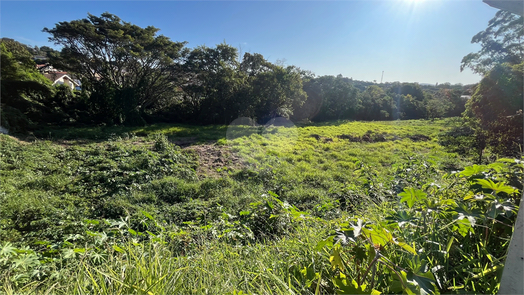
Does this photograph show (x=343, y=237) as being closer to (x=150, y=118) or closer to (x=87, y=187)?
(x=87, y=187)

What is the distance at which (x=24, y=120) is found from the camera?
8086 mm

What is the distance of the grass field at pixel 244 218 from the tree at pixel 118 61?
443cm

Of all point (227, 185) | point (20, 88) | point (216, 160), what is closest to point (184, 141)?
point (216, 160)

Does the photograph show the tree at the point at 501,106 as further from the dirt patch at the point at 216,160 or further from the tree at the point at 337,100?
the tree at the point at 337,100

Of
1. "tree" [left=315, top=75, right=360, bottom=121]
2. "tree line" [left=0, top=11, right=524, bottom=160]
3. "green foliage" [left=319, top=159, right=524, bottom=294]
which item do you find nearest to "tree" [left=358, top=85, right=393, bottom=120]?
"tree" [left=315, top=75, right=360, bottom=121]

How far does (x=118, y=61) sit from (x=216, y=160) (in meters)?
10.3

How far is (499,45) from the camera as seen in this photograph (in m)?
4.51

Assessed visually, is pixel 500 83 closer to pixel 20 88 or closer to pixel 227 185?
pixel 227 185

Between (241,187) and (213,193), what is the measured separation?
0.60 metres

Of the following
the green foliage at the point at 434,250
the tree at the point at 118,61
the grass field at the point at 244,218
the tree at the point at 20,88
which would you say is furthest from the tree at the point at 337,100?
the green foliage at the point at 434,250

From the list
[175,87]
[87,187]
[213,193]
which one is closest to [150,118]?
[175,87]

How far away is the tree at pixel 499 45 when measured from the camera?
3861mm

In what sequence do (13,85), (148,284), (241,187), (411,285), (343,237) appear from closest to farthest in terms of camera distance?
1. (411,285)
2. (343,237)
3. (148,284)
4. (241,187)
5. (13,85)

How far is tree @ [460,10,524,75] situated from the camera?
3.86m
